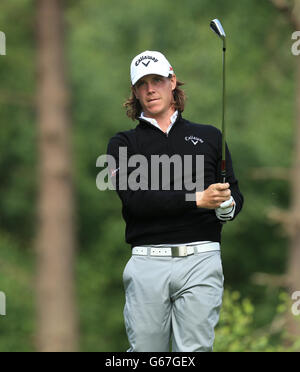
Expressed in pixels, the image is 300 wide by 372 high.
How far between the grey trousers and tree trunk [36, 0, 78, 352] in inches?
248

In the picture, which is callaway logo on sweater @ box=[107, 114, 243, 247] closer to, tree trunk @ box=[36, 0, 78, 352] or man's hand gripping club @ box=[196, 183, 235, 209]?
man's hand gripping club @ box=[196, 183, 235, 209]

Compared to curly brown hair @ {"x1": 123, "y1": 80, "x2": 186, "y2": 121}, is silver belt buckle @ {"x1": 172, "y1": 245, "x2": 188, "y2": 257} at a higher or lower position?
lower

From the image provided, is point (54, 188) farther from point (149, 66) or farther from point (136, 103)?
point (149, 66)

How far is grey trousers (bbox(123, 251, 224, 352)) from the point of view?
12.8 feet

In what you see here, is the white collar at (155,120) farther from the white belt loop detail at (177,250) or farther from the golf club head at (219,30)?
the white belt loop detail at (177,250)

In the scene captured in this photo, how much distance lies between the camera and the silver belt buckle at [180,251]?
393 centimetres

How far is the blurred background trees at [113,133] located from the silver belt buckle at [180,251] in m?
11.1

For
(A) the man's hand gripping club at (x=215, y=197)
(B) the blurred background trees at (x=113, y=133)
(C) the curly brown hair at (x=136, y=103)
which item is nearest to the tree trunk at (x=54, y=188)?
(B) the blurred background trees at (x=113, y=133)

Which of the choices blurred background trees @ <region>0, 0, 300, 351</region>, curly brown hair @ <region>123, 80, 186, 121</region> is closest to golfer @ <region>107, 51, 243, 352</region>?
curly brown hair @ <region>123, 80, 186, 121</region>

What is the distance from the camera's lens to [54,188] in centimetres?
1020
